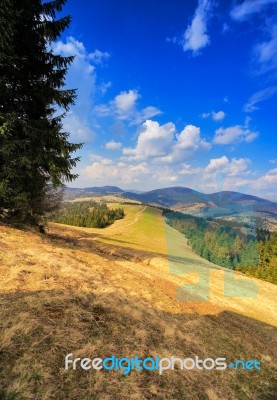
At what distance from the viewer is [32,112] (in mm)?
14797

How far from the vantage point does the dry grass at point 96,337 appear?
15.1 feet

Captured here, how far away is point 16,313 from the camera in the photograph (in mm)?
5883

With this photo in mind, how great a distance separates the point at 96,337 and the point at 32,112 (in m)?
13.3

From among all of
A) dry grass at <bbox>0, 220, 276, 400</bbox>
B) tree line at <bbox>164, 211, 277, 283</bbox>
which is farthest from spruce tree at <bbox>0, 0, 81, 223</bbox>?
tree line at <bbox>164, 211, 277, 283</bbox>

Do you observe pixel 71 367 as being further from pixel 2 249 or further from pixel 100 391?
pixel 2 249

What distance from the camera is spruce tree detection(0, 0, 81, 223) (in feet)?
41.1

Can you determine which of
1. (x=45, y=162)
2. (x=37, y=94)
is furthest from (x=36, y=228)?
(x=37, y=94)

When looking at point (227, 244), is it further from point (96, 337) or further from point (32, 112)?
point (32, 112)

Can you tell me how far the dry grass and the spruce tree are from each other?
3.52m

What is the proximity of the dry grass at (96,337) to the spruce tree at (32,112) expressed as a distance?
3520 millimetres

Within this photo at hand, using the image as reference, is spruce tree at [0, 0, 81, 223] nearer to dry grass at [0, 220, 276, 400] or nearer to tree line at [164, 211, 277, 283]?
dry grass at [0, 220, 276, 400]

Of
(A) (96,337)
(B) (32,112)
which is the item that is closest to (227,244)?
(A) (96,337)

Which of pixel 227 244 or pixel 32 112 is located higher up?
pixel 32 112

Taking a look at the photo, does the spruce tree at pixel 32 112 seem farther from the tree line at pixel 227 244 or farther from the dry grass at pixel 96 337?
the tree line at pixel 227 244
